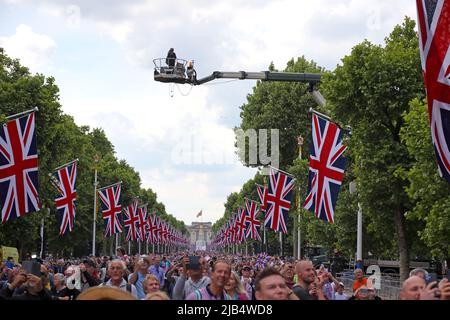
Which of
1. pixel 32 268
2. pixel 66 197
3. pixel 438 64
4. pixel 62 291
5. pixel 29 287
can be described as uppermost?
pixel 66 197

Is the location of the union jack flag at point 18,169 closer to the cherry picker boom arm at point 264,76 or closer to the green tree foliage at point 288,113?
the cherry picker boom arm at point 264,76

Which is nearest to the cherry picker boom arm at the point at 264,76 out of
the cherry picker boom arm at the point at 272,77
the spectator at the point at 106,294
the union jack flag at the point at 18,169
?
the cherry picker boom arm at the point at 272,77

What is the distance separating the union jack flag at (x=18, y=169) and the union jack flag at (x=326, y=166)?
7.64 metres

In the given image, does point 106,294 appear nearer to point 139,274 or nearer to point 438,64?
point 438,64

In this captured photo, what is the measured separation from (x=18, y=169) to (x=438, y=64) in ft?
46.2

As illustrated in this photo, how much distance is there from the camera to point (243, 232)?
79375 millimetres

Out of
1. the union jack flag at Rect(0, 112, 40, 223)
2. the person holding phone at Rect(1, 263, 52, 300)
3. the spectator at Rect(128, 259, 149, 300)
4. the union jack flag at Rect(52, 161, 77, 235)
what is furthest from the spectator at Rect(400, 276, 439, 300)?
the union jack flag at Rect(52, 161, 77, 235)

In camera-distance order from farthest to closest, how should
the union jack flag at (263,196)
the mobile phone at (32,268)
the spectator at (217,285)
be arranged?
1. the union jack flag at (263,196)
2. the mobile phone at (32,268)
3. the spectator at (217,285)

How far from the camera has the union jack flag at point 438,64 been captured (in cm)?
995

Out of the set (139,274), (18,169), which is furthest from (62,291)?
(18,169)

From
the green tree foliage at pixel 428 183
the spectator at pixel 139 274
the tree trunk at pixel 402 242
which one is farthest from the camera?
the tree trunk at pixel 402 242

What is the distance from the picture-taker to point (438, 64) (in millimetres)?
10031

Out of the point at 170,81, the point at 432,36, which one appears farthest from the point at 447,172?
the point at 170,81
